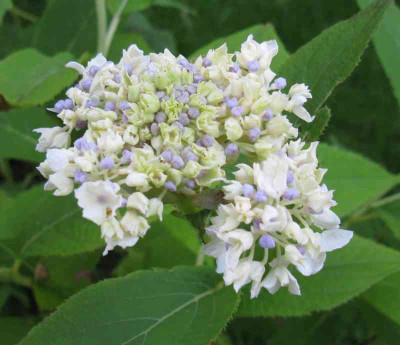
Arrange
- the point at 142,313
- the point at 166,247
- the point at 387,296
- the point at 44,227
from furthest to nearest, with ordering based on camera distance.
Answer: the point at 166,247, the point at 44,227, the point at 387,296, the point at 142,313

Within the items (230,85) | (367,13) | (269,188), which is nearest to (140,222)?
(269,188)

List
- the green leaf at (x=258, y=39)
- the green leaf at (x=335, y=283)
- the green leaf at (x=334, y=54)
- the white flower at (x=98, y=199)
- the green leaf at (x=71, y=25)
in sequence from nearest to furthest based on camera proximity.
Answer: the white flower at (x=98, y=199), the green leaf at (x=334, y=54), the green leaf at (x=335, y=283), the green leaf at (x=258, y=39), the green leaf at (x=71, y=25)

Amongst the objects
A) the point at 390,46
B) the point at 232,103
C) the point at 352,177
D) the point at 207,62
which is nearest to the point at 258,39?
the point at 390,46

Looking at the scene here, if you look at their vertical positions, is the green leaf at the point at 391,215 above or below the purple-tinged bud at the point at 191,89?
below

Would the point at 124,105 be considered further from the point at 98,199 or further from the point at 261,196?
the point at 261,196

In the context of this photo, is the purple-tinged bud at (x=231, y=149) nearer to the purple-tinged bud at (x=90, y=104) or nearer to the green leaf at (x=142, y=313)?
the purple-tinged bud at (x=90, y=104)

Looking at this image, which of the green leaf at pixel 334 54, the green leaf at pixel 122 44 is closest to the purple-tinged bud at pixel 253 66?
the green leaf at pixel 334 54

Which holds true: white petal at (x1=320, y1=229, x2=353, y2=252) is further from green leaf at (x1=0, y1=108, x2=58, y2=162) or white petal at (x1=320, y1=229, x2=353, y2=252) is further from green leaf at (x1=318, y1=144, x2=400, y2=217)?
green leaf at (x1=0, y1=108, x2=58, y2=162)

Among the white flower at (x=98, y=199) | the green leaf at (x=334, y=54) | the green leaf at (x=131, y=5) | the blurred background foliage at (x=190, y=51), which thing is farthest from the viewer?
the green leaf at (x=131, y=5)
